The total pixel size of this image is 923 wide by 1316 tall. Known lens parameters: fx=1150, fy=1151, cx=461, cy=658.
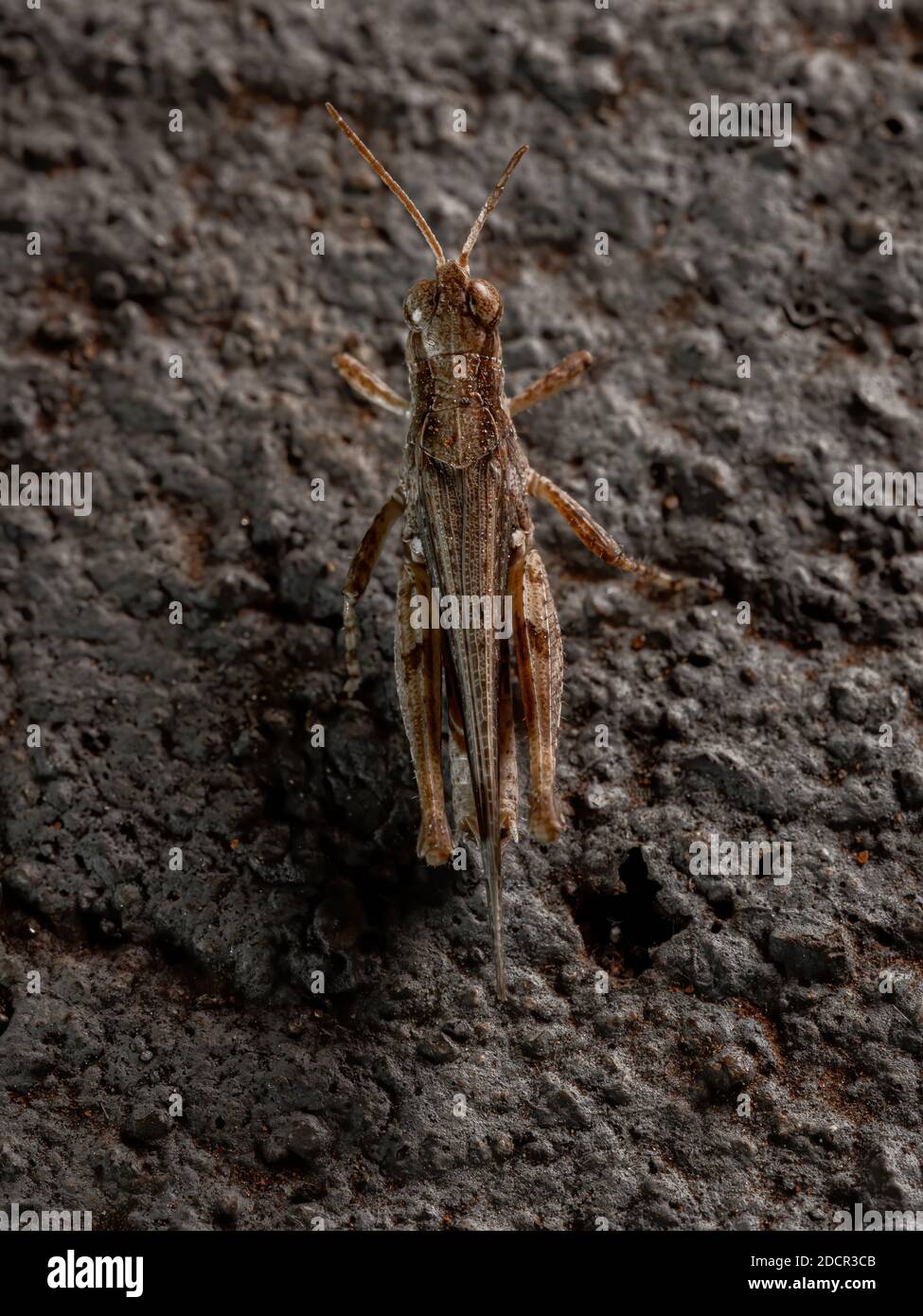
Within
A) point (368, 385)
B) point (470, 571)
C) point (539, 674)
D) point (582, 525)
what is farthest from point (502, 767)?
point (368, 385)

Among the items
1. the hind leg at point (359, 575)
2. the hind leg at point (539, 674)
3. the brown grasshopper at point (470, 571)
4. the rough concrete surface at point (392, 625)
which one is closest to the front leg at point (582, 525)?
the brown grasshopper at point (470, 571)

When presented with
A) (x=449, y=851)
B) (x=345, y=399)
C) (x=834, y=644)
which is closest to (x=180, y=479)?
(x=345, y=399)

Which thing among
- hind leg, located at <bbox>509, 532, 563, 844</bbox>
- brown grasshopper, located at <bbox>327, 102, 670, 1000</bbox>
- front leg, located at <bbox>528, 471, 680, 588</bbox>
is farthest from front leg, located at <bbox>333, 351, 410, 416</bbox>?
hind leg, located at <bbox>509, 532, 563, 844</bbox>

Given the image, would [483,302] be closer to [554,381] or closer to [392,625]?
[554,381]

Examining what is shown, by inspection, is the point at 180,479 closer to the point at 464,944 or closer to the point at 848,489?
the point at 464,944

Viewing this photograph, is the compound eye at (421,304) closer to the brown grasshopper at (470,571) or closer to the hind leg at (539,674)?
the brown grasshopper at (470,571)

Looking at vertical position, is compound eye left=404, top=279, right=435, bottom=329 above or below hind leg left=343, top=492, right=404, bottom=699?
above

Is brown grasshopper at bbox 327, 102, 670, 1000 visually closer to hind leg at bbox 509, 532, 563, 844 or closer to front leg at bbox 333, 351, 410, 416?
hind leg at bbox 509, 532, 563, 844

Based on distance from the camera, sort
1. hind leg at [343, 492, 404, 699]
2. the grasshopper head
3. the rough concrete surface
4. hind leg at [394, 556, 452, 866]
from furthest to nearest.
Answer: hind leg at [343, 492, 404, 699] → the grasshopper head → hind leg at [394, 556, 452, 866] → the rough concrete surface
